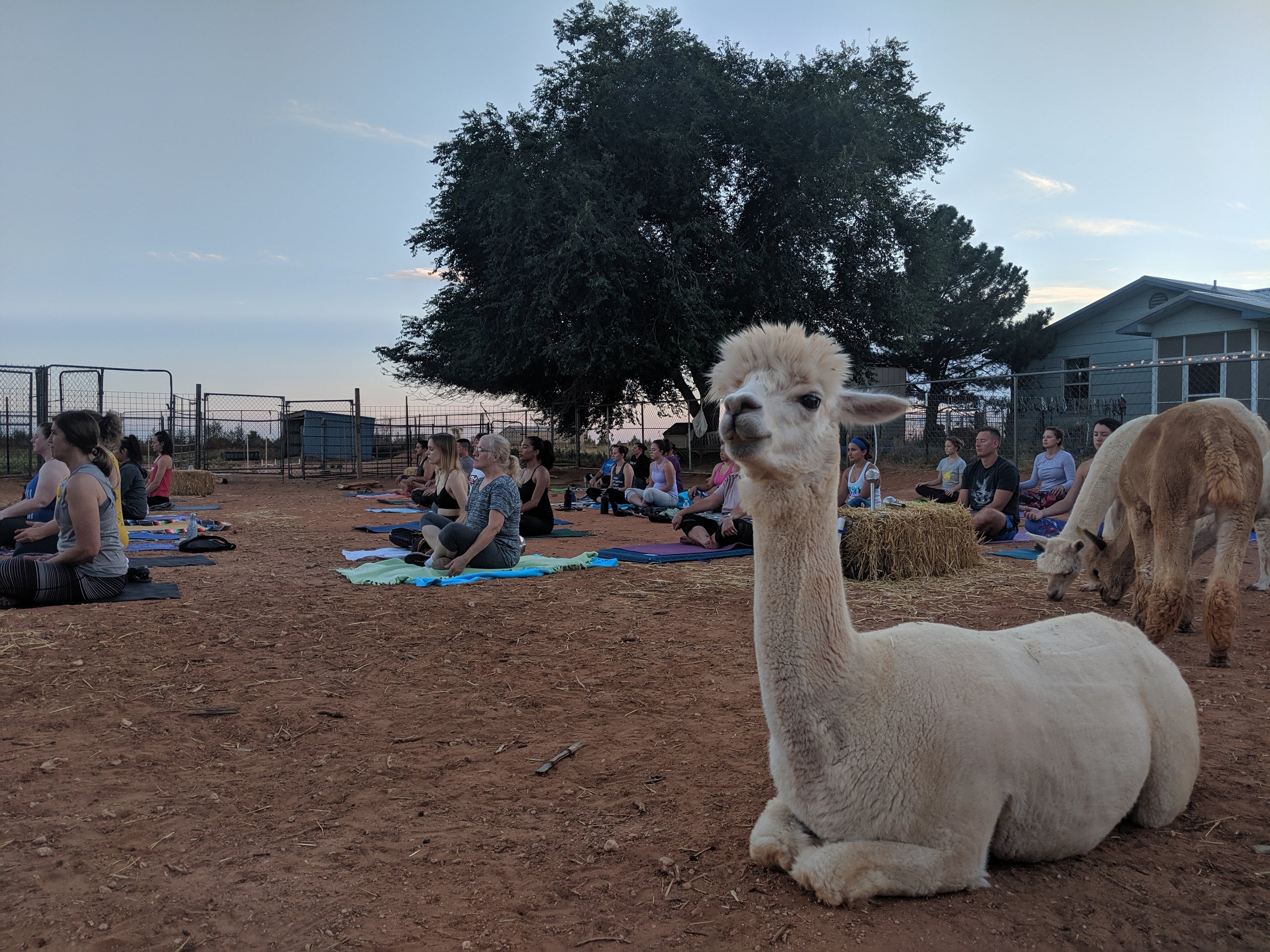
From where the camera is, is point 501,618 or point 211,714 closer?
point 211,714

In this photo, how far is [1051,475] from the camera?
38.4 feet

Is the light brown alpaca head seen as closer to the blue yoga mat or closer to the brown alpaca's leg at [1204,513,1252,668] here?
the brown alpaca's leg at [1204,513,1252,668]

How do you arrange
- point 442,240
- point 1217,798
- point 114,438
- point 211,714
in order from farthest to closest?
point 442,240 → point 114,438 → point 211,714 → point 1217,798

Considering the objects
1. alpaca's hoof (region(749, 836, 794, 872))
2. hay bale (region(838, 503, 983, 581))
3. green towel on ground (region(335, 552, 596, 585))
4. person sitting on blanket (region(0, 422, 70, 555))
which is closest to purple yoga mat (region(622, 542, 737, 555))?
green towel on ground (region(335, 552, 596, 585))

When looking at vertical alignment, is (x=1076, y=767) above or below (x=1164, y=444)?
below

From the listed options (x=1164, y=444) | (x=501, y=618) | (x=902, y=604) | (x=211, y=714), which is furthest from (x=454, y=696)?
(x=1164, y=444)

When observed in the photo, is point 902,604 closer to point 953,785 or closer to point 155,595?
point 953,785

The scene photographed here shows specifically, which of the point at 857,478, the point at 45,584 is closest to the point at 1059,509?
the point at 857,478

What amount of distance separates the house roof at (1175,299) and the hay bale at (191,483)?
2327cm

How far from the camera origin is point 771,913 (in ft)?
7.66

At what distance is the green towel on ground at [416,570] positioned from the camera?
789 centimetres

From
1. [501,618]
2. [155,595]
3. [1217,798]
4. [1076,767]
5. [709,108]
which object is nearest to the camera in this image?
[1076,767]

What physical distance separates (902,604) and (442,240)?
72.2ft

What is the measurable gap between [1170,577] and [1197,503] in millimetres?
502
